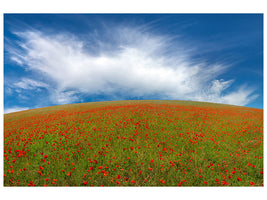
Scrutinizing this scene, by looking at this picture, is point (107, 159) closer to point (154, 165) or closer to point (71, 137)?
point (154, 165)

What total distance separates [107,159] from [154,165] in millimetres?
1676

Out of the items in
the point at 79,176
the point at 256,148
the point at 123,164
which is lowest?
the point at 79,176

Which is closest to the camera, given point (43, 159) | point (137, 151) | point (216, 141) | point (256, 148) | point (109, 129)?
point (43, 159)

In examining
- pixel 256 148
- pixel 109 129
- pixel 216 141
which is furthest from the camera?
pixel 109 129

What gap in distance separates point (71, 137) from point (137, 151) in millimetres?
3610

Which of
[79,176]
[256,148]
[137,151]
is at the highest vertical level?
[256,148]

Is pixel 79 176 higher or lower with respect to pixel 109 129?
lower

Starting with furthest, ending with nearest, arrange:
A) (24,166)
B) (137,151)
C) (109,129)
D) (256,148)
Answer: (109,129) < (256,148) < (137,151) < (24,166)

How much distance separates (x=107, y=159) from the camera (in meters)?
4.56

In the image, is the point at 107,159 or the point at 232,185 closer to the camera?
the point at 232,185

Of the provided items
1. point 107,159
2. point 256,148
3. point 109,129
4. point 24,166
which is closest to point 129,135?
point 109,129

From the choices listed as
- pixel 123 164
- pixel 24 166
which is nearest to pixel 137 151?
pixel 123 164

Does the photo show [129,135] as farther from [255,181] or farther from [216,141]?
[255,181]

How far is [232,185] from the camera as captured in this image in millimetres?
3766
